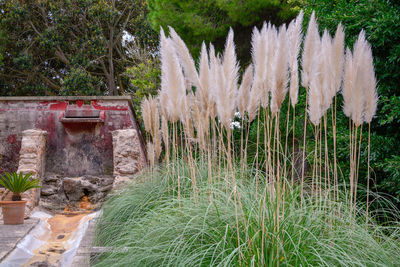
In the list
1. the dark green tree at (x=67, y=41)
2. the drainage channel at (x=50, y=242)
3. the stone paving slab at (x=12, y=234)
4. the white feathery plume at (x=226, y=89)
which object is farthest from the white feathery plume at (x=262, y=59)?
the dark green tree at (x=67, y=41)

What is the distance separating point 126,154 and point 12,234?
2655mm

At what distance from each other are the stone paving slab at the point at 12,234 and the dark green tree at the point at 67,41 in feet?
27.5

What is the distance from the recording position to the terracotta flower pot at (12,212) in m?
5.73

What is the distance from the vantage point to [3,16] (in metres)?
14.2

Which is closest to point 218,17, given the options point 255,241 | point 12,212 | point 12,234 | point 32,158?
point 32,158

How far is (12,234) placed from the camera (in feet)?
16.5

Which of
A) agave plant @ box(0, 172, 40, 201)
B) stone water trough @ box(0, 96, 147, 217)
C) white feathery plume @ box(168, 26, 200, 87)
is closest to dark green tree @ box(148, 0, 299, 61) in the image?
stone water trough @ box(0, 96, 147, 217)

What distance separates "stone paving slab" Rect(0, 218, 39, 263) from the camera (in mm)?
4218

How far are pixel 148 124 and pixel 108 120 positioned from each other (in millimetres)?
4844

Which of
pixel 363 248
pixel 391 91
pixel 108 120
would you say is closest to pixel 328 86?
pixel 363 248

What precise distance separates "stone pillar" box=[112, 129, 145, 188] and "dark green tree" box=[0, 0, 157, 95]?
657 centimetres

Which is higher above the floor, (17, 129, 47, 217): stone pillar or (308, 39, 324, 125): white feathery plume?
(308, 39, 324, 125): white feathery plume

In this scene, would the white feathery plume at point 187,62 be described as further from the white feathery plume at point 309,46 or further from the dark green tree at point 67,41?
the dark green tree at point 67,41

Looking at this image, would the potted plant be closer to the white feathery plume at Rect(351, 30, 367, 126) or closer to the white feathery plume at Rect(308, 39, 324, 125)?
the white feathery plume at Rect(308, 39, 324, 125)
